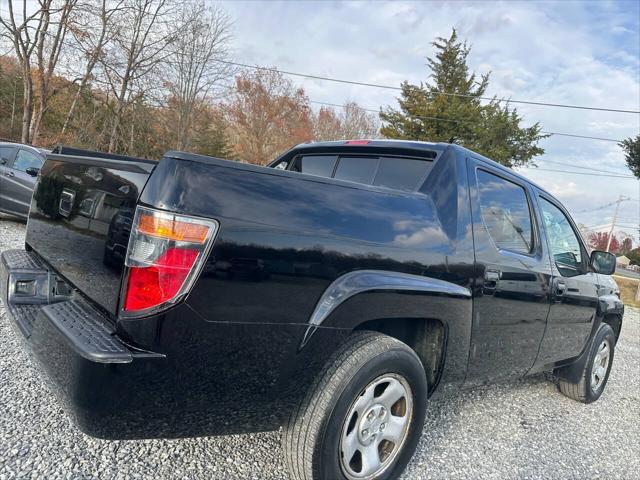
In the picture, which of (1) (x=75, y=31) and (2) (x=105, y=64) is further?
(2) (x=105, y=64)

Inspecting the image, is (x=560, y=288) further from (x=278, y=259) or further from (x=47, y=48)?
(x=47, y=48)

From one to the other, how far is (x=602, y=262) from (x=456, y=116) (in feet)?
76.6

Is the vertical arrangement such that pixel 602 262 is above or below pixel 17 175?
above

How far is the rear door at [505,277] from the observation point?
256 cm

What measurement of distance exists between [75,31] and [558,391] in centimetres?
1965

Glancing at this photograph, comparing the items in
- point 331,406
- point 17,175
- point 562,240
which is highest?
point 562,240

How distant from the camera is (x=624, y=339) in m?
7.74

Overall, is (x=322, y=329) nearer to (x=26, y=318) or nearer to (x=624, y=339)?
(x=26, y=318)

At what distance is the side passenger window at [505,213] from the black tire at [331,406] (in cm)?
116

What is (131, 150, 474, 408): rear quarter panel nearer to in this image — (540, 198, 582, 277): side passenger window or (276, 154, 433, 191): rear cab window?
(276, 154, 433, 191): rear cab window

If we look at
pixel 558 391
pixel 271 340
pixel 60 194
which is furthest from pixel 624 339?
pixel 60 194

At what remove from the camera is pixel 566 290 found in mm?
3275

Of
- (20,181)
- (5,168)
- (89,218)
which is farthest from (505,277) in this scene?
(5,168)

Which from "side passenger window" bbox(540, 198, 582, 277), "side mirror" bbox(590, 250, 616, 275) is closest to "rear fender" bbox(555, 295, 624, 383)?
"side mirror" bbox(590, 250, 616, 275)
